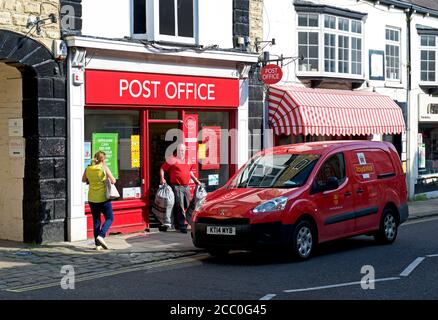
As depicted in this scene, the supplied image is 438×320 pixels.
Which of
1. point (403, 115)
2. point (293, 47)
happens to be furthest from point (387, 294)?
point (403, 115)

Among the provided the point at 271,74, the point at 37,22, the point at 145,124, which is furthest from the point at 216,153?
the point at 37,22

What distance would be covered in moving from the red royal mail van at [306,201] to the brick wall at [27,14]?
165 inches

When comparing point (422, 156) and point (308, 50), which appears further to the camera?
point (422, 156)

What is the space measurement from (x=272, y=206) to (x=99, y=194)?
3.14m

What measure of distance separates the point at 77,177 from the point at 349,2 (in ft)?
35.3

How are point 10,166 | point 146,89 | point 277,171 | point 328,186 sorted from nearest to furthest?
point 328,186
point 277,171
point 10,166
point 146,89

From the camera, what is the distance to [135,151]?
15.2 meters

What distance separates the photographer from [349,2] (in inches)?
825

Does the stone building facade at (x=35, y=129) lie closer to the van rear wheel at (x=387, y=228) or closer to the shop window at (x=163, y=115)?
the shop window at (x=163, y=115)

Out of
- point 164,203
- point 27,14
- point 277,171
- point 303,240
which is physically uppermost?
point 27,14

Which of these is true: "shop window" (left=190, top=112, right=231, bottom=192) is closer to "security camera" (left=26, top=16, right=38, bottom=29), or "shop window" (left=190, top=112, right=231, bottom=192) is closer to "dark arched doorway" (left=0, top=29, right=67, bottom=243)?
"dark arched doorway" (left=0, top=29, right=67, bottom=243)

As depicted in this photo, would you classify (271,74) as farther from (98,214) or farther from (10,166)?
(10,166)

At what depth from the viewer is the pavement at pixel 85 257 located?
33.7 feet

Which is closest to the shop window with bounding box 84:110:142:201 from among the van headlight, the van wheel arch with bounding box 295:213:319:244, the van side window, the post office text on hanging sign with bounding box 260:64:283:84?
the post office text on hanging sign with bounding box 260:64:283:84
